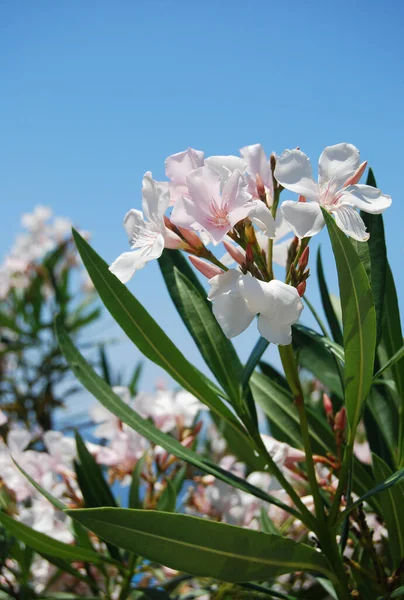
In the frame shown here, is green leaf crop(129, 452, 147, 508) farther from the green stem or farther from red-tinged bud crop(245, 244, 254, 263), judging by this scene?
red-tinged bud crop(245, 244, 254, 263)

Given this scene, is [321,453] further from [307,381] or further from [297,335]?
[307,381]

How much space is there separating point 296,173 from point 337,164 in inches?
2.7

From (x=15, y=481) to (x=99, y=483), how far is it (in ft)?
1.21

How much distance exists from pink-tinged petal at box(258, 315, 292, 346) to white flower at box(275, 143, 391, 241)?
0.10 meters

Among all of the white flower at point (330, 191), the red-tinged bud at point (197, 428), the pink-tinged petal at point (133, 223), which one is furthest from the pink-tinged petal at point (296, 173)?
the red-tinged bud at point (197, 428)

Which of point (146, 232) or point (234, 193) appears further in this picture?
point (146, 232)

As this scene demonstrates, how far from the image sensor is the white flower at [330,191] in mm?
700

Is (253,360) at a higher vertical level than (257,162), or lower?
lower

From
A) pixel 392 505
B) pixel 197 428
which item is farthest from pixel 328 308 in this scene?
pixel 197 428

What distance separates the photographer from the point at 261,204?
0.73 meters

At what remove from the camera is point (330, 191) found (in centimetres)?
77

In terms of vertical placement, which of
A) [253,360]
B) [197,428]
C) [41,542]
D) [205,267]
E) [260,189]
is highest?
[260,189]

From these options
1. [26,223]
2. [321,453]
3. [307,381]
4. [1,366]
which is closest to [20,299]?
[1,366]

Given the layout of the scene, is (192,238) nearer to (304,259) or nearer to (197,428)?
(304,259)
